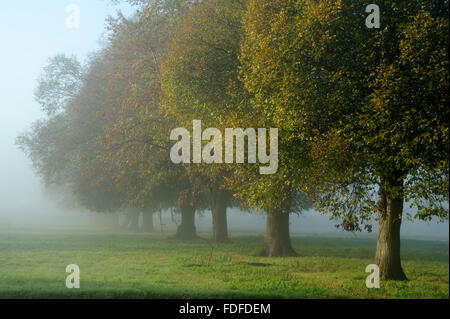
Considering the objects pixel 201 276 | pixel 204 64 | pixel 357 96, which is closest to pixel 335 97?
pixel 357 96

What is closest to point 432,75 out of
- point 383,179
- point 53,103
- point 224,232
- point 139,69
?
point 383,179

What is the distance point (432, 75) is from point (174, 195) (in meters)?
35.6

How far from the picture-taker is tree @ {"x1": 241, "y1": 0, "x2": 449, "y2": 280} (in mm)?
16797

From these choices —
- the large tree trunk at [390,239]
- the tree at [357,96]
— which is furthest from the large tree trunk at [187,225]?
the tree at [357,96]

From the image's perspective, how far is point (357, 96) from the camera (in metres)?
19.0

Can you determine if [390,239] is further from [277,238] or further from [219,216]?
[219,216]

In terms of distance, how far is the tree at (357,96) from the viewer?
16.8 metres

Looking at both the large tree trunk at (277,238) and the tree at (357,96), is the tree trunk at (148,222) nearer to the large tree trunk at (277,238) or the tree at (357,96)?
the large tree trunk at (277,238)

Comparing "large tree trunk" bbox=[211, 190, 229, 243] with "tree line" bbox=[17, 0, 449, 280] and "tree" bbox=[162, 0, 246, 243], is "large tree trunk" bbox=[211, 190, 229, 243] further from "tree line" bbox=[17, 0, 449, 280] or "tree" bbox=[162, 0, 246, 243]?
"tree" bbox=[162, 0, 246, 243]

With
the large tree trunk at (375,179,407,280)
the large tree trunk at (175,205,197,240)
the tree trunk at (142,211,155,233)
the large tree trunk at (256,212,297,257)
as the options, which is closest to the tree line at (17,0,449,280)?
the large tree trunk at (375,179,407,280)

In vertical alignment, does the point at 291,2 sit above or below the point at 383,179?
above

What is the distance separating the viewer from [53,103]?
170ft

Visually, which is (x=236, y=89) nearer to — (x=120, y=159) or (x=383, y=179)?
(x=383, y=179)

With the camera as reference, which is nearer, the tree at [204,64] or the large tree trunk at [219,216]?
the tree at [204,64]
